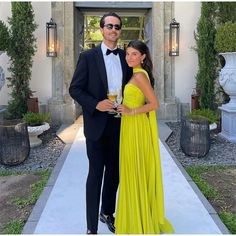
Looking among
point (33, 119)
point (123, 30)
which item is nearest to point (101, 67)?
point (33, 119)

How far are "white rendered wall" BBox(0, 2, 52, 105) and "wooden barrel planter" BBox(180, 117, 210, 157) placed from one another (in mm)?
3777

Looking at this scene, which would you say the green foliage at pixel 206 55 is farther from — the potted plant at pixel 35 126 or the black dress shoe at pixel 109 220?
the black dress shoe at pixel 109 220

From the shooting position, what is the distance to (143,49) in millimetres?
2521

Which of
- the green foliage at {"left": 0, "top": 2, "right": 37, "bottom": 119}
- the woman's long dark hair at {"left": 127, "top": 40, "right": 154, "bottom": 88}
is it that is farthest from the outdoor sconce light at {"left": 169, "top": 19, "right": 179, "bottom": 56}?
the woman's long dark hair at {"left": 127, "top": 40, "right": 154, "bottom": 88}

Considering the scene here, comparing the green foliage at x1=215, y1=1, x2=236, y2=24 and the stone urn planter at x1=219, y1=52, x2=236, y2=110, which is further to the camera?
the green foliage at x1=215, y1=1, x2=236, y2=24

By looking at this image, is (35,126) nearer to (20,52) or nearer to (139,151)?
(20,52)

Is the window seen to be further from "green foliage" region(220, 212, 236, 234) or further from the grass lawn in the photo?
"green foliage" region(220, 212, 236, 234)

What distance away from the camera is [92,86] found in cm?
255

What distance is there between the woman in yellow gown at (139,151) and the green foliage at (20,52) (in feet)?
17.3

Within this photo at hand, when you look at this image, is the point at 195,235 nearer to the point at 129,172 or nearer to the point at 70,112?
the point at 129,172

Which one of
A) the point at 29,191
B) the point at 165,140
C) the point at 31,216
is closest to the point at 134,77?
the point at 31,216

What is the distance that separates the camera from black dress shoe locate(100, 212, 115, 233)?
2859 mm

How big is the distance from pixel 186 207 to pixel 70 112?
490cm

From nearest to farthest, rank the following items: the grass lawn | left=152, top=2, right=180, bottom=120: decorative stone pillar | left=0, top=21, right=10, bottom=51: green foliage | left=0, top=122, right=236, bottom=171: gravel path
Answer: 1. the grass lawn
2. left=0, top=122, right=236, bottom=171: gravel path
3. left=0, top=21, right=10, bottom=51: green foliage
4. left=152, top=2, right=180, bottom=120: decorative stone pillar
